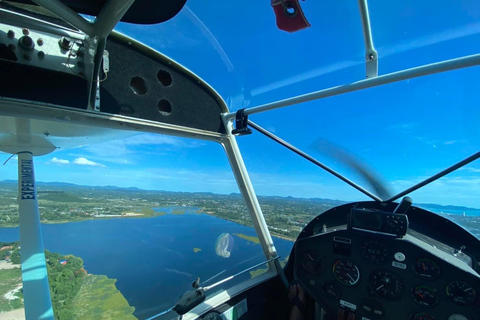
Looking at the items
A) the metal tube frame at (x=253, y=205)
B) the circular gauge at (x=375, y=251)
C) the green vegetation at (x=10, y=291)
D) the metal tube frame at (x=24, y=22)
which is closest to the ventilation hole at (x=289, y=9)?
the metal tube frame at (x=24, y=22)

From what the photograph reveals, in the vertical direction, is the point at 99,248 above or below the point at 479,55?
below

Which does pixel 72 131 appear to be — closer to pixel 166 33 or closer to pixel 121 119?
pixel 121 119

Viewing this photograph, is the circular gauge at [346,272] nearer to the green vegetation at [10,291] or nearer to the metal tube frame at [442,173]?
the metal tube frame at [442,173]

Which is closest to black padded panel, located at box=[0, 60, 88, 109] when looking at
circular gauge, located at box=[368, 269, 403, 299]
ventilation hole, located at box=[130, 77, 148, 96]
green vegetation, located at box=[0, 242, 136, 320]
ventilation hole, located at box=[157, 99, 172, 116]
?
ventilation hole, located at box=[130, 77, 148, 96]

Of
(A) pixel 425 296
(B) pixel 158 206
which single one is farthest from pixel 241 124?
(A) pixel 425 296

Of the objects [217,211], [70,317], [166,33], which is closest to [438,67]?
[166,33]
